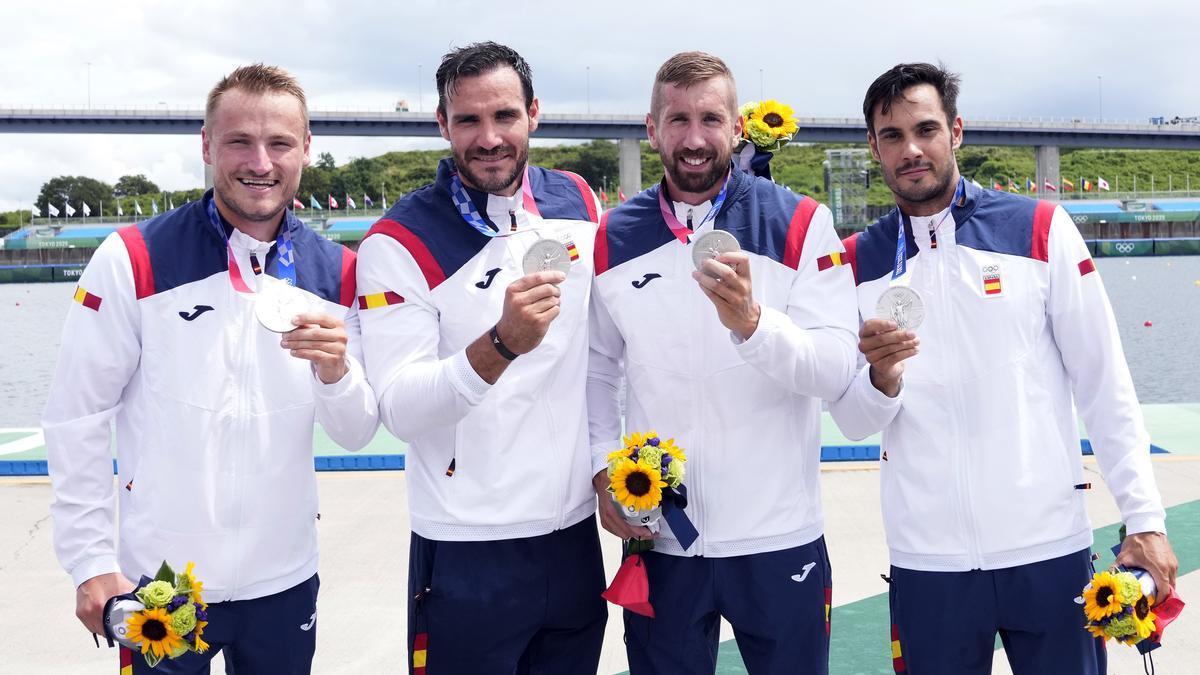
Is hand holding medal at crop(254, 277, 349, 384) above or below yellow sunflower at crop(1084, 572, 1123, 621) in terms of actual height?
above

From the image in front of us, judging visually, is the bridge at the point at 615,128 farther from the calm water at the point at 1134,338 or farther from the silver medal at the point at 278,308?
the silver medal at the point at 278,308

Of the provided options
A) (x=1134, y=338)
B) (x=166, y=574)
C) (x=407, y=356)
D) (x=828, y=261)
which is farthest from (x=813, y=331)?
(x=1134, y=338)

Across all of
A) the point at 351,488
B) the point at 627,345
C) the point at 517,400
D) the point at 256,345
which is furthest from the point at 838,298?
the point at 351,488

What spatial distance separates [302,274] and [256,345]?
0.90 feet

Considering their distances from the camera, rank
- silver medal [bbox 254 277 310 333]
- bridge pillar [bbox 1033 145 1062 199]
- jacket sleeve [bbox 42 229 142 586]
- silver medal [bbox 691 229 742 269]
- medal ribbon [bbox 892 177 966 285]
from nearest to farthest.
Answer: silver medal [bbox 254 277 310 333] < silver medal [bbox 691 229 742 269] < jacket sleeve [bbox 42 229 142 586] < medal ribbon [bbox 892 177 966 285] < bridge pillar [bbox 1033 145 1062 199]

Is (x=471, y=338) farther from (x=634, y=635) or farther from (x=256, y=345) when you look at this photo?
(x=634, y=635)

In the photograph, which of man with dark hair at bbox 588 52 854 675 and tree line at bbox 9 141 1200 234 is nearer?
man with dark hair at bbox 588 52 854 675

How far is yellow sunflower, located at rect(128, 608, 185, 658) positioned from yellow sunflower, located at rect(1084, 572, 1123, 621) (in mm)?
2578

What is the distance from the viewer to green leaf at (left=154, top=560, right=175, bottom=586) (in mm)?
2939

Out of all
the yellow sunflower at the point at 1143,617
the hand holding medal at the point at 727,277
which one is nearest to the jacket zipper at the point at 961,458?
the yellow sunflower at the point at 1143,617

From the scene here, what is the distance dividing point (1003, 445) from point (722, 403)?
89 centimetres

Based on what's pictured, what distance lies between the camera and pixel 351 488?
26.8 feet

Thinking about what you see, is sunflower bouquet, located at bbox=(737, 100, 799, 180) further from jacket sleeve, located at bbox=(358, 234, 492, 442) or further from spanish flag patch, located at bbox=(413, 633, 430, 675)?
spanish flag patch, located at bbox=(413, 633, 430, 675)

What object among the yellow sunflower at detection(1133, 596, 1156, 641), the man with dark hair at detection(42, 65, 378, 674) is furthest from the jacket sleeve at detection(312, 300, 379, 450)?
the yellow sunflower at detection(1133, 596, 1156, 641)
